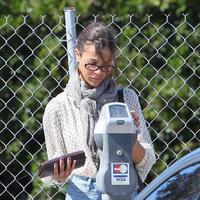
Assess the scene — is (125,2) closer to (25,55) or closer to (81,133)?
(25,55)

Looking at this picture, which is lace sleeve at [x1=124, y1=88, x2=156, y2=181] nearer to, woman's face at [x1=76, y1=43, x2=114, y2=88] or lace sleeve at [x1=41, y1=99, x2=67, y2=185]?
woman's face at [x1=76, y1=43, x2=114, y2=88]

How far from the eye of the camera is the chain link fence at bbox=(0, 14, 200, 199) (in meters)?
7.16

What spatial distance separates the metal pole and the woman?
824mm

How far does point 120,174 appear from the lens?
495cm

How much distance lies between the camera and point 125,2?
7.17m

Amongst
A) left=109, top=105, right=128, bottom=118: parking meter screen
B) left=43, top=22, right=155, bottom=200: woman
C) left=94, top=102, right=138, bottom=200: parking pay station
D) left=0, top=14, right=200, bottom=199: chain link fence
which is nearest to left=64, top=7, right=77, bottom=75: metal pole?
left=0, top=14, right=200, bottom=199: chain link fence

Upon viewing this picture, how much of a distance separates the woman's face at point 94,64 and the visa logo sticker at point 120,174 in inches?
39.4

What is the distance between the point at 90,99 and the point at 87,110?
7 cm

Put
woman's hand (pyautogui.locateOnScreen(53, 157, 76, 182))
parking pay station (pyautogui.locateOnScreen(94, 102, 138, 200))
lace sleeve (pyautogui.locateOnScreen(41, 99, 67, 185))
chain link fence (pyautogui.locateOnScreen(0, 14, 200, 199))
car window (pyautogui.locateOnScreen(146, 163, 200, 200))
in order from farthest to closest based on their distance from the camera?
chain link fence (pyautogui.locateOnScreen(0, 14, 200, 199)) < lace sleeve (pyautogui.locateOnScreen(41, 99, 67, 185)) < woman's hand (pyautogui.locateOnScreen(53, 157, 76, 182)) < parking pay station (pyautogui.locateOnScreen(94, 102, 138, 200)) < car window (pyautogui.locateOnScreen(146, 163, 200, 200))

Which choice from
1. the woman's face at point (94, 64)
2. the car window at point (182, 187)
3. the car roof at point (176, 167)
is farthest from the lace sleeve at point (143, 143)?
the car window at point (182, 187)

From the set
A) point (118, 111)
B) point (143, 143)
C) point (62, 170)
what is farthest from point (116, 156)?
point (143, 143)

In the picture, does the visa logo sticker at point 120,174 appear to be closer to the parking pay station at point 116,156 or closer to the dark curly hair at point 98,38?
the parking pay station at point 116,156

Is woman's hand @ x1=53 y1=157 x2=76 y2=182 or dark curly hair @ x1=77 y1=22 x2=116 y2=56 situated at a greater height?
dark curly hair @ x1=77 y1=22 x2=116 y2=56

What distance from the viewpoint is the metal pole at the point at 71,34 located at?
6.82 metres
